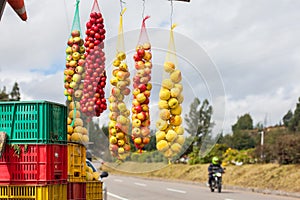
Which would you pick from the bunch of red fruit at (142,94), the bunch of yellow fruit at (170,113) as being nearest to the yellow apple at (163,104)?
the bunch of yellow fruit at (170,113)

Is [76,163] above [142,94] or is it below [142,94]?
below

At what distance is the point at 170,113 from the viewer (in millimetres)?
3955

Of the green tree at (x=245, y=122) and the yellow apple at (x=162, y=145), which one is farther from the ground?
the green tree at (x=245, y=122)

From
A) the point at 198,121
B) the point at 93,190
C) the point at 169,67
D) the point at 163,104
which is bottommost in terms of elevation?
the point at 93,190

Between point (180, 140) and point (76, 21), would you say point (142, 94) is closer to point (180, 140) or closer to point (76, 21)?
point (180, 140)

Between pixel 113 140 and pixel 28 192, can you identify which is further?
pixel 28 192

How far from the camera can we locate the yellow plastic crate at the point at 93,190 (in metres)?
5.45

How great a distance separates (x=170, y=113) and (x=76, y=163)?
1740mm

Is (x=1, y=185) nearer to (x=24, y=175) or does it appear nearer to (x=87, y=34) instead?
(x=24, y=175)

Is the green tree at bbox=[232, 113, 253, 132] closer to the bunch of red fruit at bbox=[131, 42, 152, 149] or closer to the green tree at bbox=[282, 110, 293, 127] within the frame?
the green tree at bbox=[282, 110, 293, 127]

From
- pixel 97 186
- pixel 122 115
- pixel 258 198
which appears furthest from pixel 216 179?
pixel 122 115

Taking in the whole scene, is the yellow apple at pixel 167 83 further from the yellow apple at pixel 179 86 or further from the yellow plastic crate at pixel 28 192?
the yellow plastic crate at pixel 28 192

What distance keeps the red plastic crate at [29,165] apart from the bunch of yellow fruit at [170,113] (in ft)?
3.11

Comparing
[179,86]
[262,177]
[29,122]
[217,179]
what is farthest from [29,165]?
[262,177]
